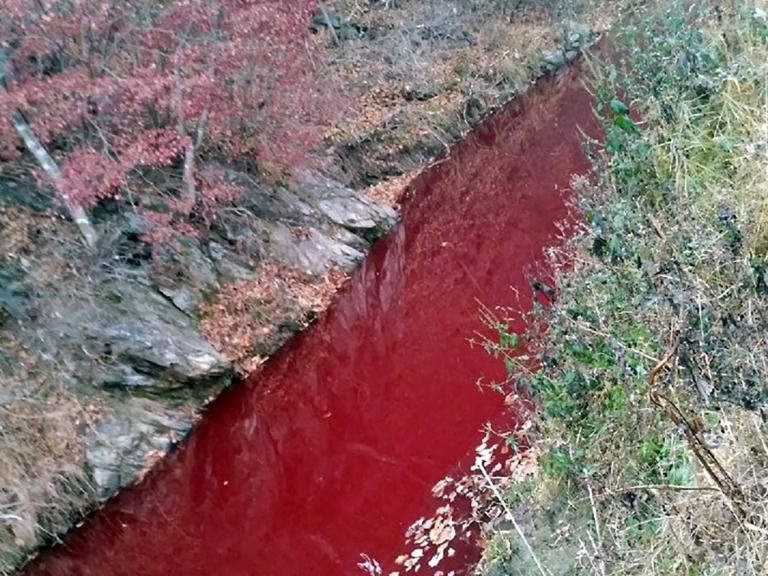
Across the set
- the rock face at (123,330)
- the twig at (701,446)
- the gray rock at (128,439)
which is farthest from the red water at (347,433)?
the twig at (701,446)

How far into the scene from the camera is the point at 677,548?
12.8 ft

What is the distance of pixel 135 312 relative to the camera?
33.3ft

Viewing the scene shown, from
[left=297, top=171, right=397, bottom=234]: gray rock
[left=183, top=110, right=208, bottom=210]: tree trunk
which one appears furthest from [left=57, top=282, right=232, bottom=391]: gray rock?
[left=297, top=171, right=397, bottom=234]: gray rock

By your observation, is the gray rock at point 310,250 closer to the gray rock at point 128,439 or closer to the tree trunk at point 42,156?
the tree trunk at point 42,156

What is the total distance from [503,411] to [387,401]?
1712mm

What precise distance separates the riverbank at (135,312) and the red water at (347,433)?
39cm

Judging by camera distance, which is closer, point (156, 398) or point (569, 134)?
point (156, 398)

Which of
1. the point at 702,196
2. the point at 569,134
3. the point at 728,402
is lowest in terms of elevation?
the point at 728,402

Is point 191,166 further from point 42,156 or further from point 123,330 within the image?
point 123,330

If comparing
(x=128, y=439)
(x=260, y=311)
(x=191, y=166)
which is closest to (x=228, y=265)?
(x=260, y=311)

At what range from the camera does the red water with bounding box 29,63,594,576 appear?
7.64 m

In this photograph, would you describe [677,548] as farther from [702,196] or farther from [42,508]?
[42,508]

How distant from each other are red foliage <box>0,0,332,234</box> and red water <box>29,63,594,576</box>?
3071mm

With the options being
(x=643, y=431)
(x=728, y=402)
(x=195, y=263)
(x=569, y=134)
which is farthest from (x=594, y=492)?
(x=569, y=134)
